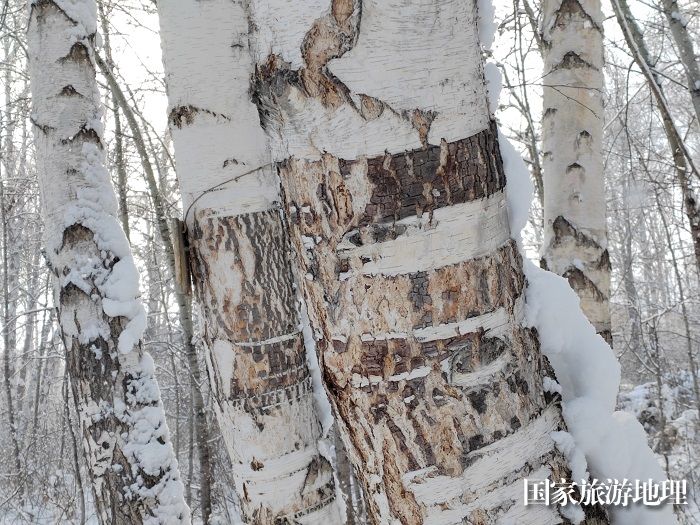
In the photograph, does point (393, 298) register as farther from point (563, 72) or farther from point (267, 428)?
point (563, 72)

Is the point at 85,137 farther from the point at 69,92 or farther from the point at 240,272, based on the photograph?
the point at 240,272

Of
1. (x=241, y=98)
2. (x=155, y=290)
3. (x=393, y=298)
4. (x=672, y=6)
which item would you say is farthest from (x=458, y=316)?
(x=155, y=290)

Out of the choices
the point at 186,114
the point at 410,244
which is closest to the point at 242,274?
the point at 186,114

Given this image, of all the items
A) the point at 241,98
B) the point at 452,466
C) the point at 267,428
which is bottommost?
the point at 267,428

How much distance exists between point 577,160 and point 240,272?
1224 millimetres

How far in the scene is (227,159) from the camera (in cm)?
163

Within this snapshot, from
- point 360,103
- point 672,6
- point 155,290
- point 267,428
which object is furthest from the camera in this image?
point 155,290

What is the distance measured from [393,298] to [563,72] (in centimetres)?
172

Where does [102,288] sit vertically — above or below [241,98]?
below

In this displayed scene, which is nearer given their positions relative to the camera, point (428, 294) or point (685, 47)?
point (428, 294)

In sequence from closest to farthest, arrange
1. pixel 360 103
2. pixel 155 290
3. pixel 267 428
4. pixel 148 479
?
pixel 360 103
pixel 267 428
pixel 148 479
pixel 155 290

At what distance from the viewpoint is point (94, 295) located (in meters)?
1.95

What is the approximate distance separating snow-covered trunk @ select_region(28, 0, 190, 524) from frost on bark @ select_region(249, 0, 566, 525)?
1.51m

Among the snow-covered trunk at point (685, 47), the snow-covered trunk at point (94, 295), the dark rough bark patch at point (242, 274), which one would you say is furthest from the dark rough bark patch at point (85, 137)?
the snow-covered trunk at point (685, 47)
